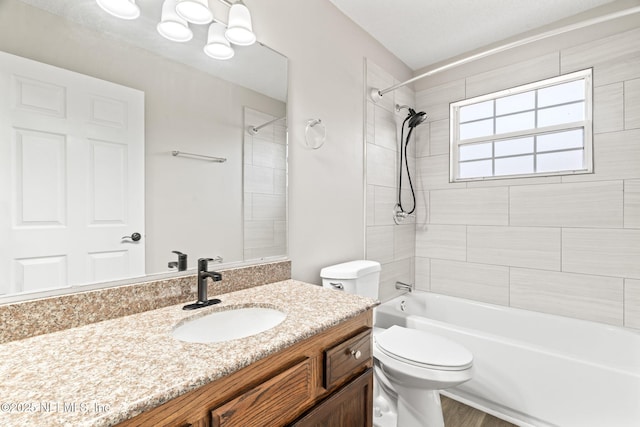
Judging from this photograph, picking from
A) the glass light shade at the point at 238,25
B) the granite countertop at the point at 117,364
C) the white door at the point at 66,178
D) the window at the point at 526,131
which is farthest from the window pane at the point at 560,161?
the white door at the point at 66,178

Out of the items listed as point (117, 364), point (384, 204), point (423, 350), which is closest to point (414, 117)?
point (384, 204)

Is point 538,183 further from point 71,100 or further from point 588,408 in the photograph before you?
point 71,100

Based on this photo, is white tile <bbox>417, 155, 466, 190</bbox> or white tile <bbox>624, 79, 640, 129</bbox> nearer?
white tile <bbox>624, 79, 640, 129</bbox>

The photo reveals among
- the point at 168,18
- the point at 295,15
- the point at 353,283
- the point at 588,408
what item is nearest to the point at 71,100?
the point at 168,18

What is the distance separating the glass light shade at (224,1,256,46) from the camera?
1.24 meters

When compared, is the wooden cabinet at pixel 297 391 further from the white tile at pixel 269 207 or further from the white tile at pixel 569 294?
the white tile at pixel 569 294

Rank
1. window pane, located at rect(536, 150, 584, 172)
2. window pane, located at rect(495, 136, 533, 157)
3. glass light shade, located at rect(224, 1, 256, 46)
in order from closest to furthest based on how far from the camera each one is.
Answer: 1. glass light shade, located at rect(224, 1, 256, 46)
2. window pane, located at rect(536, 150, 584, 172)
3. window pane, located at rect(495, 136, 533, 157)

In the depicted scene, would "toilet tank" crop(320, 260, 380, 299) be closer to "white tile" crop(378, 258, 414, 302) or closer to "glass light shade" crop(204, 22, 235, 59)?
"white tile" crop(378, 258, 414, 302)

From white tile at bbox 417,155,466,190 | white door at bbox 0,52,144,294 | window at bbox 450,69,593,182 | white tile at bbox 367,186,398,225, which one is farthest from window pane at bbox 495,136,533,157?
white door at bbox 0,52,144,294

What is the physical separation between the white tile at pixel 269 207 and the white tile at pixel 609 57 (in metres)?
2.20

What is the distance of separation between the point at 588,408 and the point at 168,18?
262cm

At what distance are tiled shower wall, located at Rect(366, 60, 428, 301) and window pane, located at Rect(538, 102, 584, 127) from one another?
3.23ft

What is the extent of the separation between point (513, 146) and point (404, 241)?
3.73ft

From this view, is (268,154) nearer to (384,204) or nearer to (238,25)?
(238,25)
